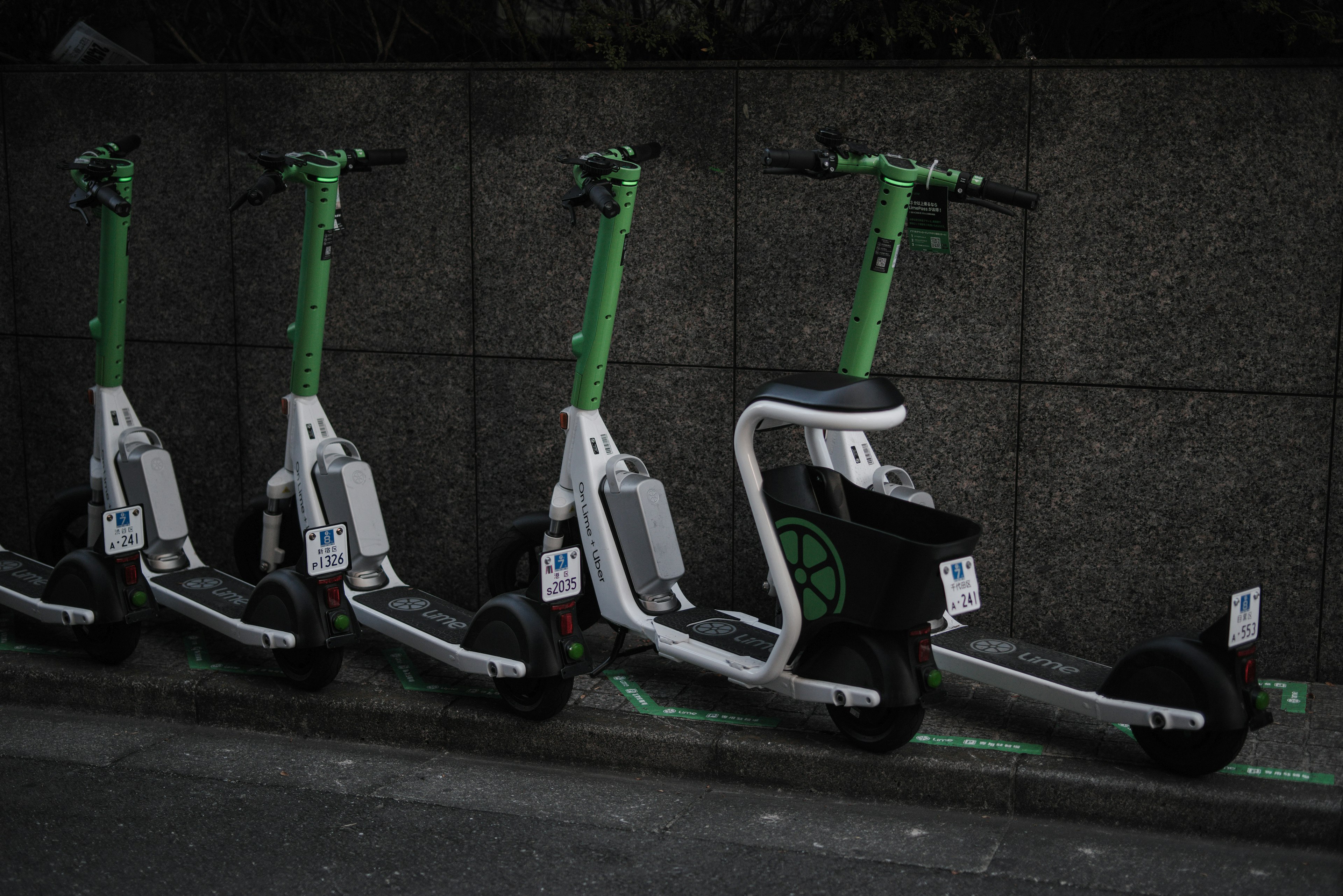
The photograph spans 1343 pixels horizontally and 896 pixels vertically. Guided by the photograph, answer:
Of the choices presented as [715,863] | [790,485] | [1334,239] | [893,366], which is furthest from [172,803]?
[1334,239]

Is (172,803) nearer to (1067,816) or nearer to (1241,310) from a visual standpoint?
(1067,816)

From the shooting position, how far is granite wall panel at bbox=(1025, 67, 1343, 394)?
16.5 ft

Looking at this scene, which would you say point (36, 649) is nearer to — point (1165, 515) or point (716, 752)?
point (716, 752)

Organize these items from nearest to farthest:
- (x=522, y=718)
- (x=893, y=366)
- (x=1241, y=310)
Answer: (x=522, y=718)
(x=1241, y=310)
(x=893, y=366)

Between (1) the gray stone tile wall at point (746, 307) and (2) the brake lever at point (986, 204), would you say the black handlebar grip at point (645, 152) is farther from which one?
(2) the brake lever at point (986, 204)

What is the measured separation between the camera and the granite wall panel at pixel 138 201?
636 cm

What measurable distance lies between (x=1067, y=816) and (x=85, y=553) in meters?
3.75

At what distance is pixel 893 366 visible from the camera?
561 centimetres

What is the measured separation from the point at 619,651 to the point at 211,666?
168 centimetres

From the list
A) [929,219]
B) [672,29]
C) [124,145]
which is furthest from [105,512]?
[929,219]

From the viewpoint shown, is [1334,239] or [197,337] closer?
[1334,239]

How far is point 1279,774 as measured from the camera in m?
4.19

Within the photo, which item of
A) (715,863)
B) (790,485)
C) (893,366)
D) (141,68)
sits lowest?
(715,863)

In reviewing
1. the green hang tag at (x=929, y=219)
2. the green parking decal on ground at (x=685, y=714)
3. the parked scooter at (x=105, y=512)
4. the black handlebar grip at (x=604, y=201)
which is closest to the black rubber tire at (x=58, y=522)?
the parked scooter at (x=105, y=512)
